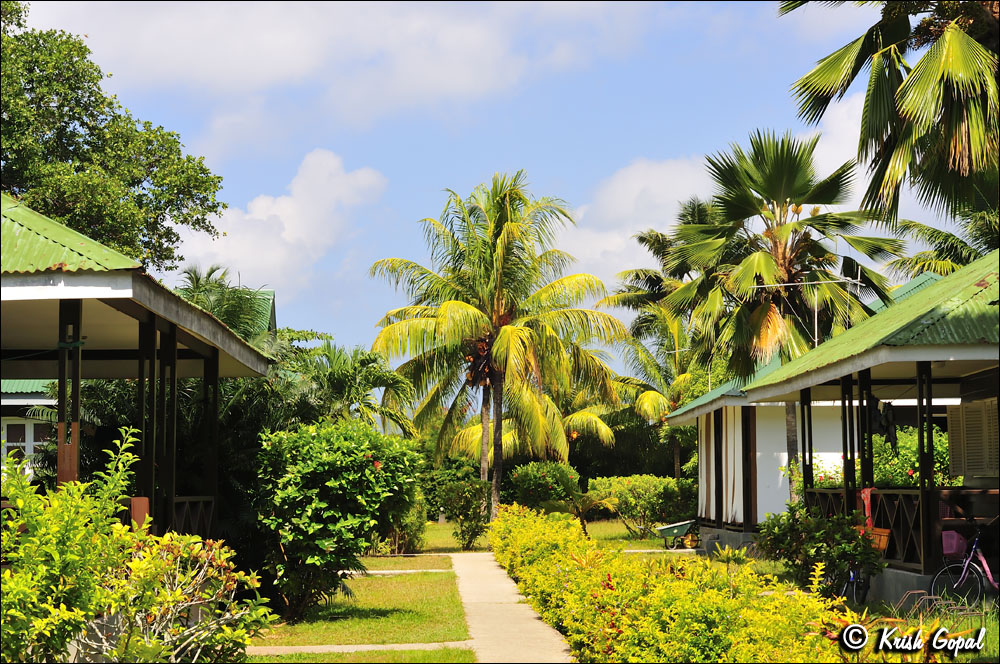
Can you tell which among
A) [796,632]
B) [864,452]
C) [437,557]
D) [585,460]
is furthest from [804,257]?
[585,460]

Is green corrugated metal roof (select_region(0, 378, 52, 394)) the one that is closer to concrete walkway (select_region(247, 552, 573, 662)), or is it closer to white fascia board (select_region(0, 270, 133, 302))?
concrete walkway (select_region(247, 552, 573, 662))

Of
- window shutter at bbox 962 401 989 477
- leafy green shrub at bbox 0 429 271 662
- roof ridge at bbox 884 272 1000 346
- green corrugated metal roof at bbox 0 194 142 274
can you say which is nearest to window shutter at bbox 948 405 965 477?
window shutter at bbox 962 401 989 477

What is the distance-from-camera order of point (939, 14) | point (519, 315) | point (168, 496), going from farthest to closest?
point (519, 315) → point (939, 14) → point (168, 496)

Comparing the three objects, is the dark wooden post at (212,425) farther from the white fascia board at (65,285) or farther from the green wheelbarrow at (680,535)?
the green wheelbarrow at (680,535)

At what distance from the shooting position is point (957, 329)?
1206 cm

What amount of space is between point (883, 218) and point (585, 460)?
109 feet

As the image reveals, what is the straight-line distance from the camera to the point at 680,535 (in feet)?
89.8

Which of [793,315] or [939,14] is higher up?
[939,14]

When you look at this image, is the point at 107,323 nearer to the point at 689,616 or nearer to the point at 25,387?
the point at 689,616

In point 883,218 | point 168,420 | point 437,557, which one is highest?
point 883,218

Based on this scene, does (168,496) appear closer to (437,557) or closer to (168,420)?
(168,420)

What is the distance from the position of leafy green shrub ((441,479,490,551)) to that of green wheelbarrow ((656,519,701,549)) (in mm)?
4534

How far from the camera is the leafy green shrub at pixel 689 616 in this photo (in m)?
7.46

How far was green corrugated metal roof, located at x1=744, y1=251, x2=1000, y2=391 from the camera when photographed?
11.9m
